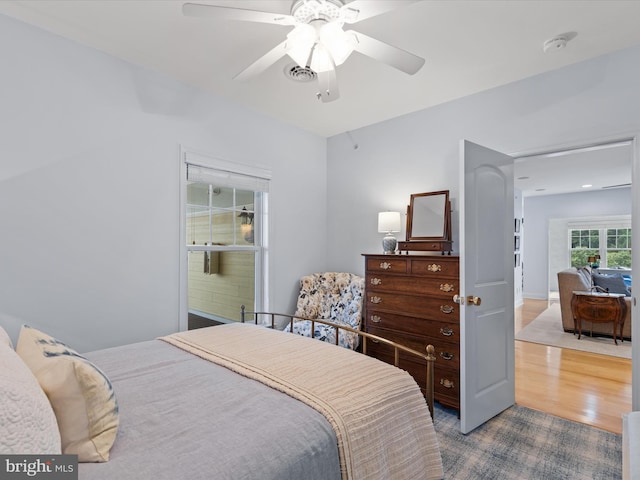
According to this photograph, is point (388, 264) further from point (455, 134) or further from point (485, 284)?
point (455, 134)

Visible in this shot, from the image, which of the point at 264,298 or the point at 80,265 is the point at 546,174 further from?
the point at 80,265

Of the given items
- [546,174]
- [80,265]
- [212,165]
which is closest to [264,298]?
[212,165]

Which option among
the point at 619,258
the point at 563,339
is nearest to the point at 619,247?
the point at 619,258

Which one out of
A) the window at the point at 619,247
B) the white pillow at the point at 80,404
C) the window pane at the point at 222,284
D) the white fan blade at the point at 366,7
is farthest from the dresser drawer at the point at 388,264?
the window at the point at 619,247

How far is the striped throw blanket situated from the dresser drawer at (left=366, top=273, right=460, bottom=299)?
1.24 meters

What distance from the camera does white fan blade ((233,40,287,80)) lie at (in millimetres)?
1768

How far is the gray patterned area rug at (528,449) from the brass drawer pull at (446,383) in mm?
237

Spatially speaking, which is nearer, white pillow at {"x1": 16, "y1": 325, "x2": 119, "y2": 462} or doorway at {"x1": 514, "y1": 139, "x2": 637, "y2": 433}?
white pillow at {"x1": 16, "y1": 325, "x2": 119, "y2": 462}

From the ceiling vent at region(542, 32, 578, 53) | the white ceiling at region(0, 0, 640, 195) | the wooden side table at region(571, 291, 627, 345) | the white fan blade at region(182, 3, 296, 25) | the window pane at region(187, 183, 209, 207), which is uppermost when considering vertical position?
the white ceiling at region(0, 0, 640, 195)

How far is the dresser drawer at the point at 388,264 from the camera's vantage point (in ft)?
9.80

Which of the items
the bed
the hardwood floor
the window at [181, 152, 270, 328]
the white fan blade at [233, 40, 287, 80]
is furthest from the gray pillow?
the white fan blade at [233, 40, 287, 80]

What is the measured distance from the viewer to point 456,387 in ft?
8.64

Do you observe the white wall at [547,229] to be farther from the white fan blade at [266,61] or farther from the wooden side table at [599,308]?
the white fan blade at [266,61]

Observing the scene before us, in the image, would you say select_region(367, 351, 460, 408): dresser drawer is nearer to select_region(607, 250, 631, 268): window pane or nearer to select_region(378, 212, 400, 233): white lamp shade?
select_region(378, 212, 400, 233): white lamp shade
